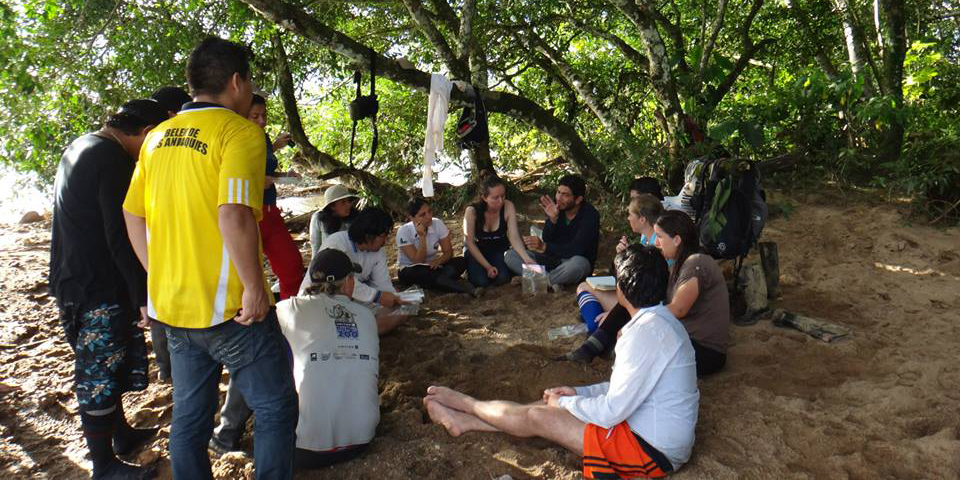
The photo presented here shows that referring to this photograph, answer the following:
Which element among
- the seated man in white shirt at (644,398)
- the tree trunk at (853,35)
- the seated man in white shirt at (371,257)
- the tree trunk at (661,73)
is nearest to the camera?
the seated man in white shirt at (644,398)

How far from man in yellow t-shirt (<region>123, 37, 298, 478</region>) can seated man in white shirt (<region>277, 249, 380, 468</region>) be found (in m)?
0.44

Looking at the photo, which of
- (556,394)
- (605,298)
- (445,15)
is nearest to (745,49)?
(445,15)

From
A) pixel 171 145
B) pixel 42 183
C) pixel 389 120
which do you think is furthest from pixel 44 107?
pixel 171 145

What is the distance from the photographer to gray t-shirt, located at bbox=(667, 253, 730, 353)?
3.44 m

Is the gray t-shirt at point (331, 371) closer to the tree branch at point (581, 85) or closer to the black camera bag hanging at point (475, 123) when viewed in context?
the black camera bag hanging at point (475, 123)

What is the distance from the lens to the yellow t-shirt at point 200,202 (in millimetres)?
2074

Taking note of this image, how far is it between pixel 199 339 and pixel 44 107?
4.59m

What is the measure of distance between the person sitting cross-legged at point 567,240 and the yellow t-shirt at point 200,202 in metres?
3.45

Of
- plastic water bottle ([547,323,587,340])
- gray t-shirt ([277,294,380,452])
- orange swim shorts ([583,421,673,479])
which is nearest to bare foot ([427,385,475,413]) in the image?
gray t-shirt ([277,294,380,452])

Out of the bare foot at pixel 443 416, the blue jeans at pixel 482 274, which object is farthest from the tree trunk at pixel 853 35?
the bare foot at pixel 443 416

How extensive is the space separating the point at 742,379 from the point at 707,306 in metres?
0.44

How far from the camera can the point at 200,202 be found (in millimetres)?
2090

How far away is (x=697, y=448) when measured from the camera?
2.80 metres

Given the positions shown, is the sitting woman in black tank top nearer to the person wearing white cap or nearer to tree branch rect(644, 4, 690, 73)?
the person wearing white cap
